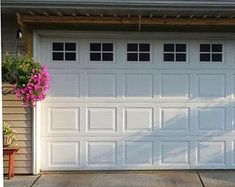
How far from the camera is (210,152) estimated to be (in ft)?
27.3

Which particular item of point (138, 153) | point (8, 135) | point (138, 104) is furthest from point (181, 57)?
point (8, 135)

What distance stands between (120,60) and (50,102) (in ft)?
4.63

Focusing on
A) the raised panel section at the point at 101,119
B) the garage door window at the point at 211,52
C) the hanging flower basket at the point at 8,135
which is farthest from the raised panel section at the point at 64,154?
the garage door window at the point at 211,52

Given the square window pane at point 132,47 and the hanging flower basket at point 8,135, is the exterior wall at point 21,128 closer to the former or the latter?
the hanging flower basket at point 8,135

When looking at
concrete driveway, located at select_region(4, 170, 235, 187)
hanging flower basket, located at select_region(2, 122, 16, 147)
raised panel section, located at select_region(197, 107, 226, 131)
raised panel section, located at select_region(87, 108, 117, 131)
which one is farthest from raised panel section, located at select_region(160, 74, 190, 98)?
hanging flower basket, located at select_region(2, 122, 16, 147)

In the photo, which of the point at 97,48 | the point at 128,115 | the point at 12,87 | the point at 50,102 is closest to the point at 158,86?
the point at 128,115

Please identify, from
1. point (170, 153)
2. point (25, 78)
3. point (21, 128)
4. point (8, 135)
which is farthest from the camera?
point (170, 153)

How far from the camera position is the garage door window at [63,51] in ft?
27.1

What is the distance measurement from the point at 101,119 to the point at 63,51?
1350 millimetres

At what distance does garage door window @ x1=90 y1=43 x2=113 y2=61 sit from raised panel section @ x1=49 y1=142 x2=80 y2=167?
153cm

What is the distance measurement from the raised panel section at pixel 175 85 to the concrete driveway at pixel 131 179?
135 centimetres

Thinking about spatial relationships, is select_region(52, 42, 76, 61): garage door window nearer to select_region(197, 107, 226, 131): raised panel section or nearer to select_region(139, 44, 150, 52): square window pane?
select_region(139, 44, 150, 52): square window pane

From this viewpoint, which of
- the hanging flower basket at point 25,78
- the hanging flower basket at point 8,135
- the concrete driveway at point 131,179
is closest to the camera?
the hanging flower basket at point 25,78

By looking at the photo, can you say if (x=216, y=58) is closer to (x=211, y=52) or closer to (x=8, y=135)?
(x=211, y=52)
